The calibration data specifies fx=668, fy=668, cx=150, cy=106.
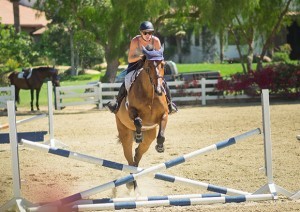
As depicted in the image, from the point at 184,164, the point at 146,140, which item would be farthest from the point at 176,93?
the point at 146,140

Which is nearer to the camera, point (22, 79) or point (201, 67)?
point (22, 79)

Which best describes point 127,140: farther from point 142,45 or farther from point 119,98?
point 142,45

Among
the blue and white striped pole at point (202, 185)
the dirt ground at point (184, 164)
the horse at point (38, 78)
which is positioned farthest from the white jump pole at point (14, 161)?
the horse at point (38, 78)

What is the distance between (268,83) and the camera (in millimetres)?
27328

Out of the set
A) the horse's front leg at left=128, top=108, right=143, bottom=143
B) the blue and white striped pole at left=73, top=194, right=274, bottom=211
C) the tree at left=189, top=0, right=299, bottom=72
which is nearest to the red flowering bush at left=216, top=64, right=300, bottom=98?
the tree at left=189, top=0, right=299, bottom=72

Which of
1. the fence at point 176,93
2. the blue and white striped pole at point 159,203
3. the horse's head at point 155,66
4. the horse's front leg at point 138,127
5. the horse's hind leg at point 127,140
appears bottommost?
the fence at point 176,93

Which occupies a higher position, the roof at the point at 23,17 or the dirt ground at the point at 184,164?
the roof at the point at 23,17

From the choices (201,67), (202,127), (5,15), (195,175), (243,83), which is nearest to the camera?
(195,175)

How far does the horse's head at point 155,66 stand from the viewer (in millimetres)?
9016

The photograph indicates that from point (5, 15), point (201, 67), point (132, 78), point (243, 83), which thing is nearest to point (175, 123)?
point (243, 83)

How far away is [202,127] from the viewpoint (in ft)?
60.9

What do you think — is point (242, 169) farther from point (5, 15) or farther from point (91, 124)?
point (5, 15)

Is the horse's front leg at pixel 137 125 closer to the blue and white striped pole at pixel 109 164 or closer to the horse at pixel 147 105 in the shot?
the horse at pixel 147 105

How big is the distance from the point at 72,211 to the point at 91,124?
13.6m
